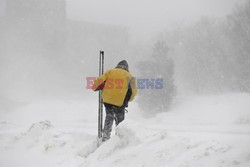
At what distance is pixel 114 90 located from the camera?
475 cm

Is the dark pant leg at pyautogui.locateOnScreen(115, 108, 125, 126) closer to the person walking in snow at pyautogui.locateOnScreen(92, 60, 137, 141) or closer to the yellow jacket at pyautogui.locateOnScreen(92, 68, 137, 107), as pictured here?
the person walking in snow at pyautogui.locateOnScreen(92, 60, 137, 141)

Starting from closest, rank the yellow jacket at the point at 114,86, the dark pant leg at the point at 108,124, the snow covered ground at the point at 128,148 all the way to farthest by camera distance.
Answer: the snow covered ground at the point at 128,148 → the yellow jacket at the point at 114,86 → the dark pant leg at the point at 108,124

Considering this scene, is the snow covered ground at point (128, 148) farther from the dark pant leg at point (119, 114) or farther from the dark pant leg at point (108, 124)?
the dark pant leg at point (119, 114)

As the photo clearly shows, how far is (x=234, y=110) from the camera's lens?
19.2 m

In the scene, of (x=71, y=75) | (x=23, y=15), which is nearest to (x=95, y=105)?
(x=71, y=75)

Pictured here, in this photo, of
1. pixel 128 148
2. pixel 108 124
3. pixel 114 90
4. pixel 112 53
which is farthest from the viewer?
pixel 112 53

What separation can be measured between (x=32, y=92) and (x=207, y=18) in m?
34.1

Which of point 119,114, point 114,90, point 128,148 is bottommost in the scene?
point 128,148

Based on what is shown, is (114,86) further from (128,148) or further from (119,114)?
(128,148)

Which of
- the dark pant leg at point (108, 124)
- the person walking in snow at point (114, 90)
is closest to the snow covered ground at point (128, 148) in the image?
the dark pant leg at point (108, 124)

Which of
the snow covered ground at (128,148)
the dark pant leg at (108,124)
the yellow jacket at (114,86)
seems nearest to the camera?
the snow covered ground at (128,148)

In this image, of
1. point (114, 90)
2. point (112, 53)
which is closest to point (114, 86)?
point (114, 90)

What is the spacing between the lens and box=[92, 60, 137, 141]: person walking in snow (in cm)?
477

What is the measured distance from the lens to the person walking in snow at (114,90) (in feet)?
15.6
